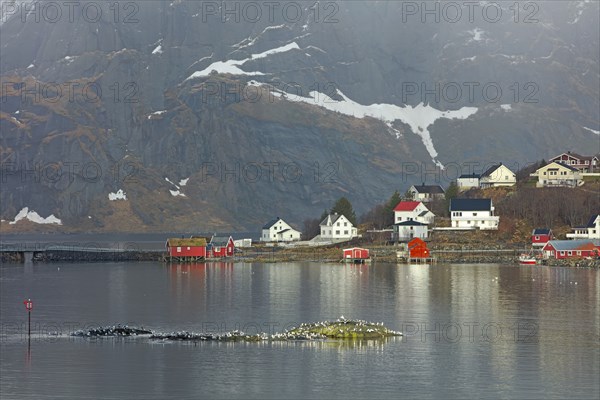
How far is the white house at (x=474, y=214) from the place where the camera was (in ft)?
398

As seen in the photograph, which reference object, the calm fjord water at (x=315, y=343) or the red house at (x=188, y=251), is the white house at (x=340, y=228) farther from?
the calm fjord water at (x=315, y=343)

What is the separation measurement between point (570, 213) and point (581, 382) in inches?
2956

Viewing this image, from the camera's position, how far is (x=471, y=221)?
121688 millimetres

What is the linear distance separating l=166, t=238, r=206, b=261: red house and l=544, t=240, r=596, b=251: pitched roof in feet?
113

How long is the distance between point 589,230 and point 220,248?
36.9 m

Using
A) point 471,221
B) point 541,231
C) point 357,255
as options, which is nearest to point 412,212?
point 471,221

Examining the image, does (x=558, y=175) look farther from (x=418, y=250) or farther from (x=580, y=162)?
(x=418, y=250)

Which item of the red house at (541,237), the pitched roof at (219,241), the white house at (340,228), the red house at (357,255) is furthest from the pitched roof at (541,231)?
the pitched roof at (219,241)

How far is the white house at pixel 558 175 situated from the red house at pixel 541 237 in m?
16.9

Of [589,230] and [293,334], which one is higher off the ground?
[589,230]

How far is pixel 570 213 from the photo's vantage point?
395 ft

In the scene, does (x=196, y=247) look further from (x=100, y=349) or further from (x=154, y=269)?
(x=100, y=349)

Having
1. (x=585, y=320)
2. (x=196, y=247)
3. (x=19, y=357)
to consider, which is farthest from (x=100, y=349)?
(x=196, y=247)

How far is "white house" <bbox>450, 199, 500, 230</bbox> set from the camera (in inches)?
4776
